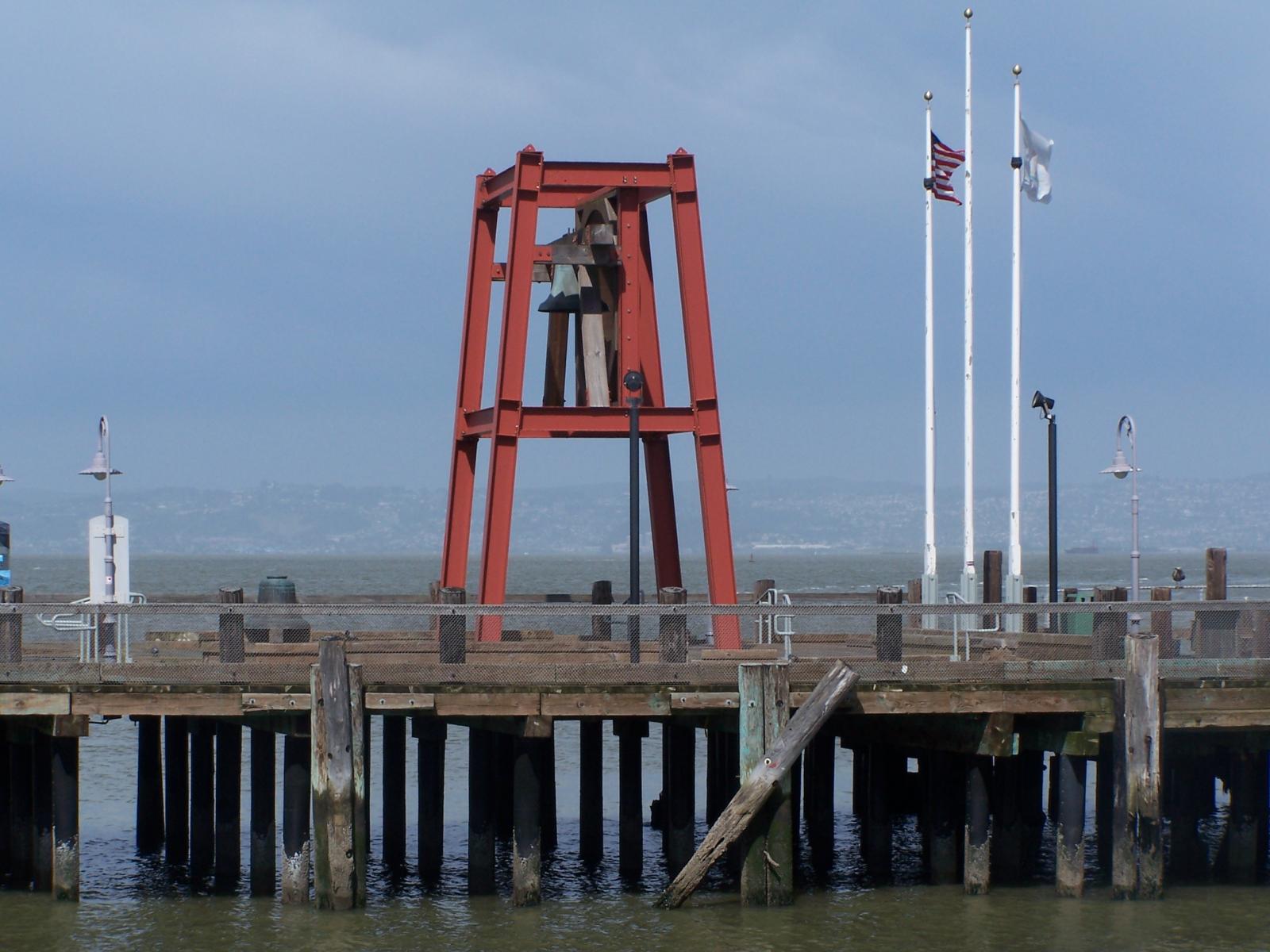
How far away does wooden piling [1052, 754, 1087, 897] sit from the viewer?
22.7 meters

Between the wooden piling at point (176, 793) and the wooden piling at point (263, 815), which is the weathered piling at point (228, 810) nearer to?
the wooden piling at point (263, 815)

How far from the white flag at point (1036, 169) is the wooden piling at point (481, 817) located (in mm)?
21238

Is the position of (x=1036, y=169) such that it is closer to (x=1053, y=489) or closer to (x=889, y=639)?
(x=1053, y=489)

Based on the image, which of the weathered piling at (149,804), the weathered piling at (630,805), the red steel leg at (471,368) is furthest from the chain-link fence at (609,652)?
the red steel leg at (471,368)

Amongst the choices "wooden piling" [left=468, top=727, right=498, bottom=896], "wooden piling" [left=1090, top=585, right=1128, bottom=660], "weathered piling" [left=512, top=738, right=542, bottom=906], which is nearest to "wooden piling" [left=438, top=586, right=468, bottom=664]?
"weathered piling" [left=512, top=738, right=542, bottom=906]

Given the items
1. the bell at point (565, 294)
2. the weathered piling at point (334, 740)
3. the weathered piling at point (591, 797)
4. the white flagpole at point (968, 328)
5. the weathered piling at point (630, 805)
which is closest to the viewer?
the weathered piling at point (334, 740)

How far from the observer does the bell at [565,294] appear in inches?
1159

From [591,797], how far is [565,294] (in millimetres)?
7594

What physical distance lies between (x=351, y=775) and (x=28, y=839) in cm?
560

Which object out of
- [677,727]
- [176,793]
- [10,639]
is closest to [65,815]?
[10,639]

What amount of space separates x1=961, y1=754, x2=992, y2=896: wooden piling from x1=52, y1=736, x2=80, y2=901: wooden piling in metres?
10.4

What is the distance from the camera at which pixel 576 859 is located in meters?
27.4

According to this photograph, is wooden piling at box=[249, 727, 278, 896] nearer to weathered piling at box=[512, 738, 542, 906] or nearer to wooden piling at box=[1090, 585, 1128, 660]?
weathered piling at box=[512, 738, 542, 906]

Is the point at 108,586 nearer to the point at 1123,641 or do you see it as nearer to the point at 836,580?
the point at 1123,641
